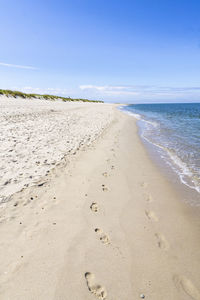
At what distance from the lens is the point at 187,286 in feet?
8.00

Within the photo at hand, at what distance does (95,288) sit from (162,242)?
5.29 ft

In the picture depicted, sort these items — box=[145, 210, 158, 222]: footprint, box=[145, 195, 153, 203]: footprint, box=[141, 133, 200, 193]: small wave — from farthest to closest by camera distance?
1. box=[141, 133, 200, 193]: small wave
2. box=[145, 195, 153, 203]: footprint
3. box=[145, 210, 158, 222]: footprint

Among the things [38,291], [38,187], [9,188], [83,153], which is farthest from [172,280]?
[83,153]

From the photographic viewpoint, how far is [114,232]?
11.2ft

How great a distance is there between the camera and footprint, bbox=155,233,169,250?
3.14m

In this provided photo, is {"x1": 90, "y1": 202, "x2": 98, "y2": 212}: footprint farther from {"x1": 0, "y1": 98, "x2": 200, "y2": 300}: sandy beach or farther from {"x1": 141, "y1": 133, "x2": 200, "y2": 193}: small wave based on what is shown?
{"x1": 141, "y1": 133, "x2": 200, "y2": 193}: small wave

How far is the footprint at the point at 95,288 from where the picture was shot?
2.22 meters

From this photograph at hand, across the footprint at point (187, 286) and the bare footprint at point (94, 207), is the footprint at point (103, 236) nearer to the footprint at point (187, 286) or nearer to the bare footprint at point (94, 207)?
the bare footprint at point (94, 207)

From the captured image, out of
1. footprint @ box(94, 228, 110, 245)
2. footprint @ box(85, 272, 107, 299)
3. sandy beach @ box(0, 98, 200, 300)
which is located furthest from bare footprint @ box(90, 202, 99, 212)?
footprint @ box(85, 272, 107, 299)

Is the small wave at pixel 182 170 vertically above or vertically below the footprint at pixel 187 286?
below

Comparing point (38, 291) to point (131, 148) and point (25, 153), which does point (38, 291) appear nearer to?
point (25, 153)

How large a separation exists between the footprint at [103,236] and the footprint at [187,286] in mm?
1205

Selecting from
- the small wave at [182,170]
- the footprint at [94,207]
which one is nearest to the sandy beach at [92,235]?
the footprint at [94,207]

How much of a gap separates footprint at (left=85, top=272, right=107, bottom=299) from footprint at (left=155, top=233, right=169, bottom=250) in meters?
1.41
